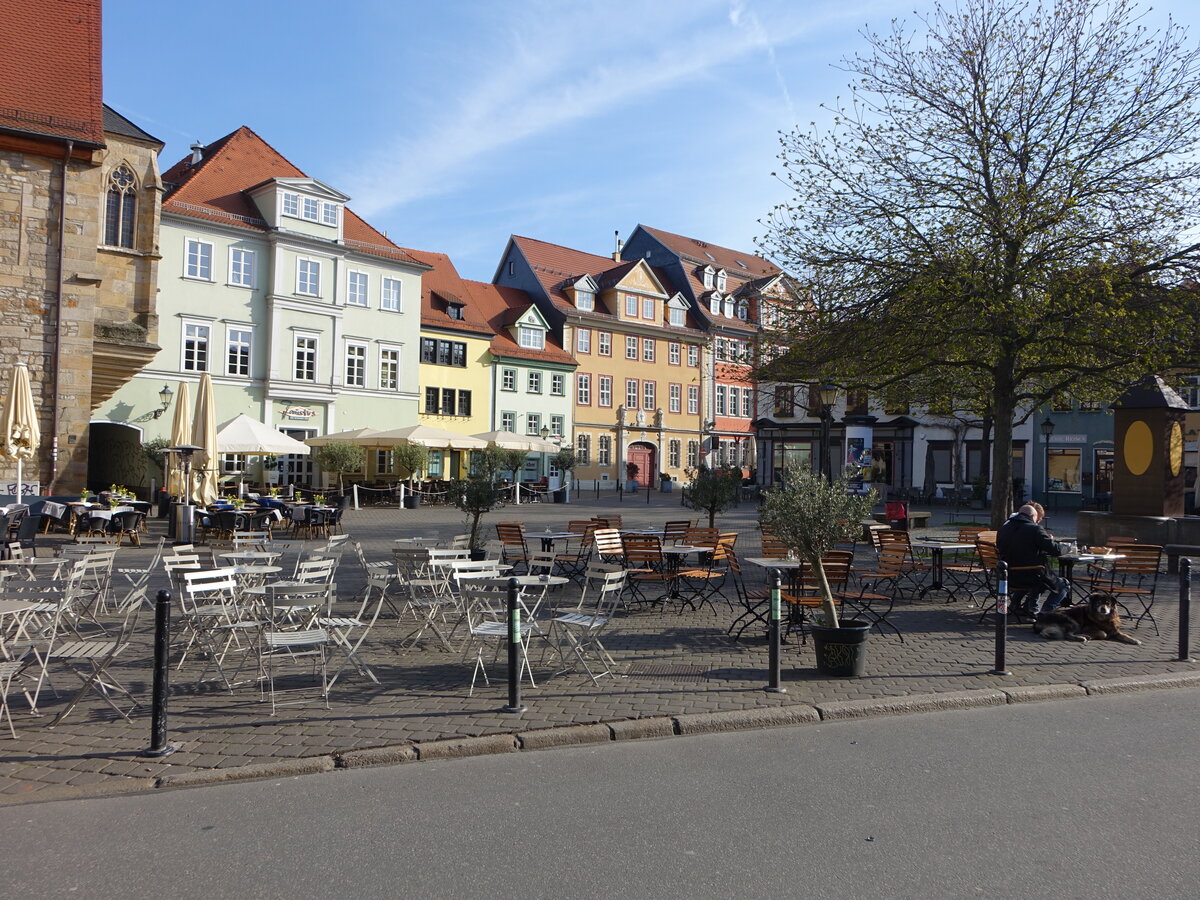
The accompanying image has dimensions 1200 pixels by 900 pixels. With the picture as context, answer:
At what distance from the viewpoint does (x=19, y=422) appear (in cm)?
1672

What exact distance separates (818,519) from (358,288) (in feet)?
110

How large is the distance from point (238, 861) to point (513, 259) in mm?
51226

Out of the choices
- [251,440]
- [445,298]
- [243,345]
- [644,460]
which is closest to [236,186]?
[243,345]

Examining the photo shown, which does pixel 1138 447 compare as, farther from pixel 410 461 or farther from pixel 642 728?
pixel 410 461

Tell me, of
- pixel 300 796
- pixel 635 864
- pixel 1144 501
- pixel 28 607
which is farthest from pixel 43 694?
pixel 1144 501

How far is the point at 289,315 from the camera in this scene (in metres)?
36.2

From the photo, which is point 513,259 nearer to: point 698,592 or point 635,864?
point 698,592

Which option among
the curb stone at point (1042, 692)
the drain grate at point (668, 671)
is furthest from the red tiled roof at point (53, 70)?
the curb stone at point (1042, 692)

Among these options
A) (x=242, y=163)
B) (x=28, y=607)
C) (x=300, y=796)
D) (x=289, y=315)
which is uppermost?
(x=242, y=163)

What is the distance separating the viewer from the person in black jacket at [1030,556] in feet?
34.1

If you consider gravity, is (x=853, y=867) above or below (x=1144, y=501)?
below

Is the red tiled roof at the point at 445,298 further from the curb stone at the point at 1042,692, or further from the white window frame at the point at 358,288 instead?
the curb stone at the point at 1042,692

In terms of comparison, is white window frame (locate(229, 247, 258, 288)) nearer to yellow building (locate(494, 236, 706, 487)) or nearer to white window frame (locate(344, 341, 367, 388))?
white window frame (locate(344, 341, 367, 388))

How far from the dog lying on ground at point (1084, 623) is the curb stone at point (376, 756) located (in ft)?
24.1
